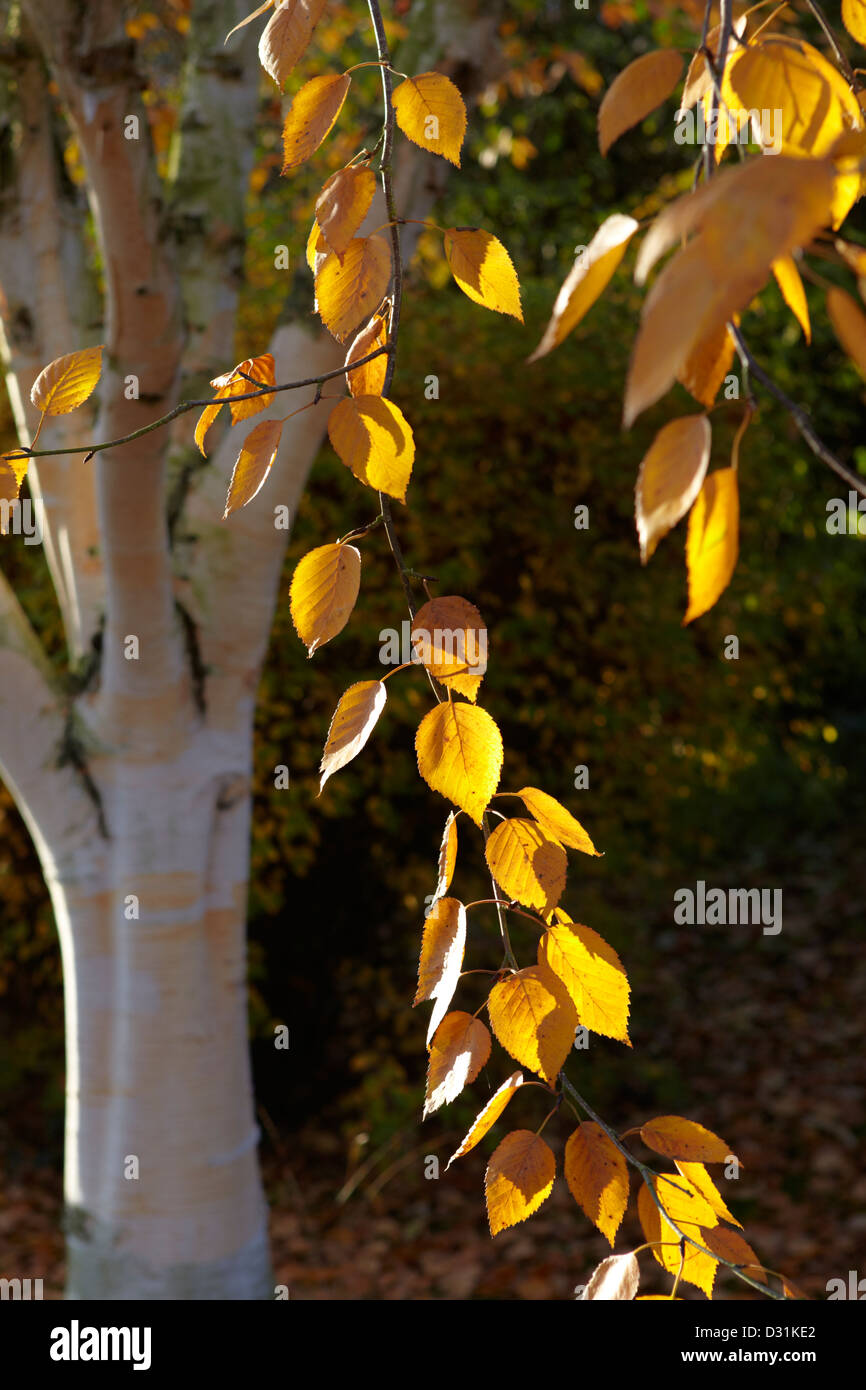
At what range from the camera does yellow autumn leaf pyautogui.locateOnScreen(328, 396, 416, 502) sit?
854 mm

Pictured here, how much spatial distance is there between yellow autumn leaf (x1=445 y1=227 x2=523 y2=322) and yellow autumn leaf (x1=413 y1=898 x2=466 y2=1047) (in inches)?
18.5

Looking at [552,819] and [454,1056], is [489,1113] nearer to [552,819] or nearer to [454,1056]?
[454,1056]

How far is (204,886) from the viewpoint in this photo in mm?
2812

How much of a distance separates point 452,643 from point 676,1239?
1.63 feet

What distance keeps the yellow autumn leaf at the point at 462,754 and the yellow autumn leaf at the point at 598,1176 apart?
0.28 m

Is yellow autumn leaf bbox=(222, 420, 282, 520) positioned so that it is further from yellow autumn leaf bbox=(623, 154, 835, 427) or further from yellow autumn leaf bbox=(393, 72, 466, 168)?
yellow autumn leaf bbox=(623, 154, 835, 427)

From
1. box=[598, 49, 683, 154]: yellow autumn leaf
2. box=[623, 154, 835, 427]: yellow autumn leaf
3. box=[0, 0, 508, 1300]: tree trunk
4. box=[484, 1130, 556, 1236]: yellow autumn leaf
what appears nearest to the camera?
box=[623, 154, 835, 427]: yellow autumn leaf

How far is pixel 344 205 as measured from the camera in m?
0.88

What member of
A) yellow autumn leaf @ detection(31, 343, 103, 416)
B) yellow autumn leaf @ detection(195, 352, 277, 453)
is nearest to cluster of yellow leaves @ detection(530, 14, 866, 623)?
yellow autumn leaf @ detection(195, 352, 277, 453)

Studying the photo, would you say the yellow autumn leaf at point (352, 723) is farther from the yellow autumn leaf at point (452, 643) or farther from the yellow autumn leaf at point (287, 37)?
the yellow autumn leaf at point (287, 37)

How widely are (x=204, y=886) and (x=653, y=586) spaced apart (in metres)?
2.51

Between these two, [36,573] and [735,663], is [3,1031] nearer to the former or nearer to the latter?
[36,573]

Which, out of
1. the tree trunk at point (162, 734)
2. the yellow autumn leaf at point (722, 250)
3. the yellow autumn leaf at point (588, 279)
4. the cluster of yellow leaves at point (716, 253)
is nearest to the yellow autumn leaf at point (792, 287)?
the cluster of yellow leaves at point (716, 253)

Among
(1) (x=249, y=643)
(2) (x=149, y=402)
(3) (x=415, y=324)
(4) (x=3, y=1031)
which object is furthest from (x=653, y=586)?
(4) (x=3, y=1031)
